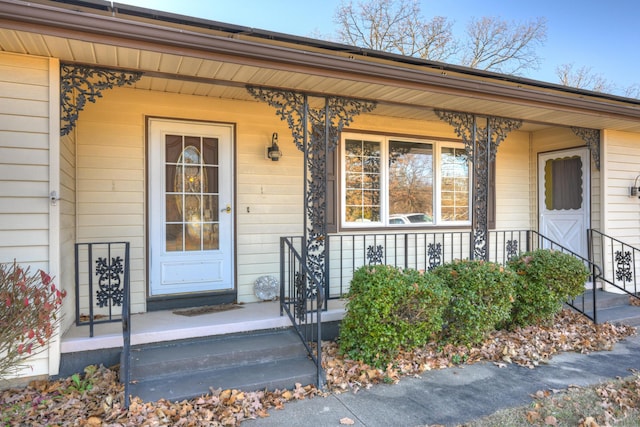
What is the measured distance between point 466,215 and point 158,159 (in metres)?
4.66

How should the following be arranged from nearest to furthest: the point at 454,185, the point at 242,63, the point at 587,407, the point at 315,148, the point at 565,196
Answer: the point at 587,407 → the point at 242,63 → the point at 315,148 → the point at 454,185 → the point at 565,196

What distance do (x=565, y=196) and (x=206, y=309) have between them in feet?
19.2

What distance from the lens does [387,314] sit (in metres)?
3.48

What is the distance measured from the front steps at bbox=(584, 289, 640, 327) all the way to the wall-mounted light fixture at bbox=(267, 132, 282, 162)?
173 inches

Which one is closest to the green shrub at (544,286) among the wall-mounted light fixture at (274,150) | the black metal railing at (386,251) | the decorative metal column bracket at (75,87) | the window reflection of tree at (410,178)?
the black metal railing at (386,251)

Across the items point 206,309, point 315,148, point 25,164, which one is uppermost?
point 315,148

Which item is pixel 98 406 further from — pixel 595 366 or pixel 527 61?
pixel 527 61

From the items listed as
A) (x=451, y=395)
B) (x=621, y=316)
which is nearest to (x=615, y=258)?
(x=621, y=316)

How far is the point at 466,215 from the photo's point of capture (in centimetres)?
651

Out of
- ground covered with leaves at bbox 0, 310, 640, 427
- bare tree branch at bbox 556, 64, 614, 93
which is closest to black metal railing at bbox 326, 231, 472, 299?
ground covered with leaves at bbox 0, 310, 640, 427

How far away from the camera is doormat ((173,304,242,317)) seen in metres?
4.27

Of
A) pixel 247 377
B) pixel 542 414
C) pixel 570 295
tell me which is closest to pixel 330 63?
pixel 247 377

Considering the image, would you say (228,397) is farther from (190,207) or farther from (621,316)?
(621,316)

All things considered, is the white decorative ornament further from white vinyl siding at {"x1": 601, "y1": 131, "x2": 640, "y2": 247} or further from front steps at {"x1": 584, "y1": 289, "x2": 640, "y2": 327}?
white vinyl siding at {"x1": 601, "y1": 131, "x2": 640, "y2": 247}
